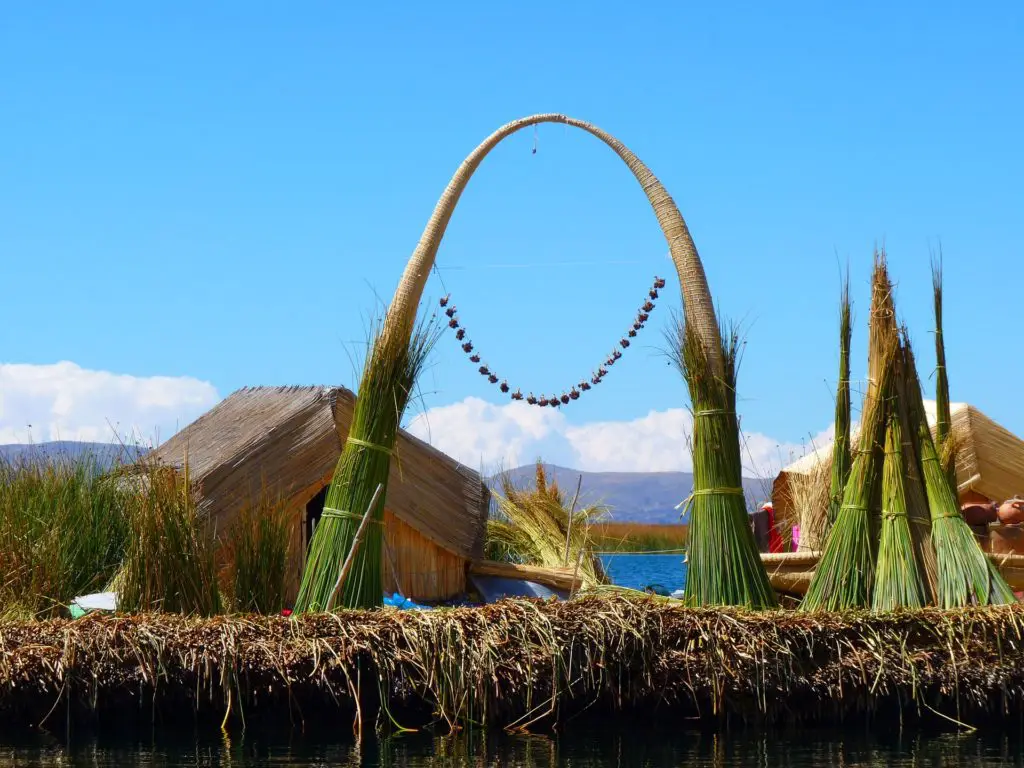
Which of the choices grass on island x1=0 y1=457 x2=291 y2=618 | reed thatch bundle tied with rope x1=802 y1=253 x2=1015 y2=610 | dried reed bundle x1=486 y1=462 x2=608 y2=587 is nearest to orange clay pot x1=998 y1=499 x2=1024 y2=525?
reed thatch bundle tied with rope x1=802 y1=253 x2=1015 y2=610

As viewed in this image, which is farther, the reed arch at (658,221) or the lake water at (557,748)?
the reed arch at (658,221)

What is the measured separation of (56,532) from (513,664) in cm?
322

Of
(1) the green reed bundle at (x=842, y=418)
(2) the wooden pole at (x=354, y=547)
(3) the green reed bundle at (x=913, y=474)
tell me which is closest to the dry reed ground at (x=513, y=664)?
(2) the wooden pole at (x=354, y=547)

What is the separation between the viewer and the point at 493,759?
20.5 feet

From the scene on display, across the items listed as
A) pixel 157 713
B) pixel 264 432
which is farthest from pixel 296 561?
pixel 157 713

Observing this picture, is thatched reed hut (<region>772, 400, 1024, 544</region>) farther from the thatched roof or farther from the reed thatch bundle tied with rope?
the reed thatch bundle tied with rope

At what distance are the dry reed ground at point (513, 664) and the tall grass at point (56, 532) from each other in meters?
0.95

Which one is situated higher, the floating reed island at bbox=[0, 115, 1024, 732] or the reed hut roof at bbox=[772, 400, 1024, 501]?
the reed hut roof at bbox=[772, 400, 1024, 501]

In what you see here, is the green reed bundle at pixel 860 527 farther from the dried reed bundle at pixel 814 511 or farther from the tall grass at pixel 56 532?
the tall grass at pixel 56 532

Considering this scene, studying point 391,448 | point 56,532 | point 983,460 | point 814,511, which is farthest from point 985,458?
point 56,532

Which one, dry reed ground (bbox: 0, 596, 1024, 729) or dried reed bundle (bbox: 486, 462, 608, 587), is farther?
dried reed bundle (bbox: 486, 462, 608, 587)

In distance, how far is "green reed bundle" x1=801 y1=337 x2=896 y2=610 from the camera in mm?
7746

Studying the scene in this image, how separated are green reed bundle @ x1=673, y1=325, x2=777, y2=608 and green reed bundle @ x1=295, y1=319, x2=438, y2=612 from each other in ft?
5.62

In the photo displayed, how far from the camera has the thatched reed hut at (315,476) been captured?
9.70 meters
